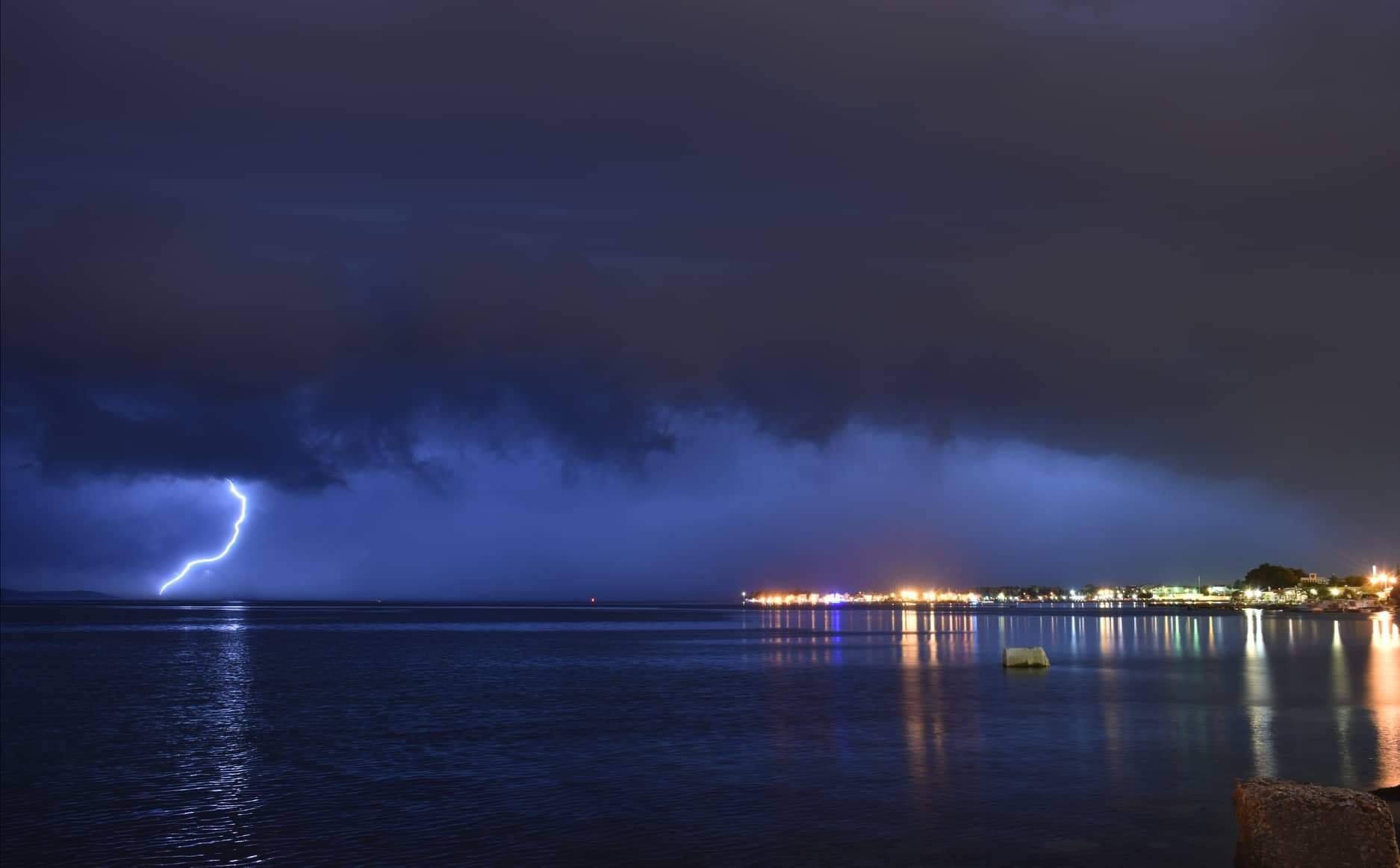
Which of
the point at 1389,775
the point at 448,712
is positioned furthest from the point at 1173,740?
the point at 448,712

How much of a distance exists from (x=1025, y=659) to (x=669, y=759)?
175 ft

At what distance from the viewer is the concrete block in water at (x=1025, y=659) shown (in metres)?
88.9

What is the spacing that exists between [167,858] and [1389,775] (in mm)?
38373

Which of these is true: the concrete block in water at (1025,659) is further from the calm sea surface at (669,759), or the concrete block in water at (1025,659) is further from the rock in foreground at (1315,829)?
the rock in foreground at (1315,829)

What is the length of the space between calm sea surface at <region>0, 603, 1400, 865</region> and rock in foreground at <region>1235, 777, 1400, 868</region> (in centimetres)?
674

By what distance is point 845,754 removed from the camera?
4450 centimetres

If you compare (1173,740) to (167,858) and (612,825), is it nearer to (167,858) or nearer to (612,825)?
(612,825)

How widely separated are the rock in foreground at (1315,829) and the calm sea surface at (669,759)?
6.74 meters

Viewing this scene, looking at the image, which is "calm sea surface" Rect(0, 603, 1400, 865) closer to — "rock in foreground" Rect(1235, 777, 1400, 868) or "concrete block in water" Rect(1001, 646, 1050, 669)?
"concrete block in water" Rect(1001, 646, 1050, 669)

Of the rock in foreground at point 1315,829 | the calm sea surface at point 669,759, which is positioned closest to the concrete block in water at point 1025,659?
the calm sea surface at point 669,759

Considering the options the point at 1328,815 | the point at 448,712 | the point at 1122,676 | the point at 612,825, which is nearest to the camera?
the point at 1328,815

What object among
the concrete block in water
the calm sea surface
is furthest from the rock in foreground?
the concrete block in water

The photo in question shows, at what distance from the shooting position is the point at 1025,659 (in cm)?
8938

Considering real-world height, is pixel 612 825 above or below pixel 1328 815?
below
